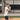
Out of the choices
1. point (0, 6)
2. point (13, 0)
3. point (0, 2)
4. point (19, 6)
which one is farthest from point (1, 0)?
point (19, 6)

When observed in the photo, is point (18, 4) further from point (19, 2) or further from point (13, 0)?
point (13, 0)

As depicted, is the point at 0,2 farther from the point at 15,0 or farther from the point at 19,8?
the point at 19,8

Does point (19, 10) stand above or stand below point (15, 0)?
below

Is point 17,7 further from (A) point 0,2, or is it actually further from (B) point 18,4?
(A) point 0,2

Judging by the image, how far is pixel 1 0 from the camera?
729 cm

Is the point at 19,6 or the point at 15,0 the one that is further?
the point at 19,6

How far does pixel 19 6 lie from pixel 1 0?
2.66 metres

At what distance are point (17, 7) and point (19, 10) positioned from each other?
0.59 m

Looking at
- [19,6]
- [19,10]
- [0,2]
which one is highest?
[0,2]

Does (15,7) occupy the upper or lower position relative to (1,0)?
lower

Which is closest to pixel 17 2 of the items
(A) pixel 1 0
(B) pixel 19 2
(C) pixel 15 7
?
(B) pixel 19 2

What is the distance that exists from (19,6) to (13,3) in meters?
1.25

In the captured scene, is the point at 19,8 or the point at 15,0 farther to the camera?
the point at 19,8

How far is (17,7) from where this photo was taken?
827 centimetres
